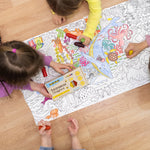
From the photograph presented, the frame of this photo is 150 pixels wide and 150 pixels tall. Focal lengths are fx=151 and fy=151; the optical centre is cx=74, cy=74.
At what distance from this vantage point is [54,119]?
2.07 ft

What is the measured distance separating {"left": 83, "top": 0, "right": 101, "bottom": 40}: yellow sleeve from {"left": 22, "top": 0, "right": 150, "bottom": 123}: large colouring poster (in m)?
0.03

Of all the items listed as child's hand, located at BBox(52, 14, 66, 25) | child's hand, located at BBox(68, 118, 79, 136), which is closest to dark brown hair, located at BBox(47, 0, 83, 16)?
child's hand, located at BBox(52, 14, 66, 25)

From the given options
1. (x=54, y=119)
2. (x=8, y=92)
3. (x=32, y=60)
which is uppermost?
(x=32, y=60)

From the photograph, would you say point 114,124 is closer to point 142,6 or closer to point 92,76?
point 92,76

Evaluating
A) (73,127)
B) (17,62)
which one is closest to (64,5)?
(17,62)

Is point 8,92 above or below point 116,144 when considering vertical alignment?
above

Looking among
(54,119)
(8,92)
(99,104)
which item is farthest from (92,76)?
(8,92)

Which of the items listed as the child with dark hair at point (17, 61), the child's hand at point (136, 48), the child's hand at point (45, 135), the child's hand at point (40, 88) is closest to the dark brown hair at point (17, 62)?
the child with dark hair at point (17, 61)

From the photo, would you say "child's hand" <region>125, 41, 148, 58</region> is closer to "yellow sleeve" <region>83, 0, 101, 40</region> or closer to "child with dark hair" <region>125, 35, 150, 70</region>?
"child with dark hair" <region>125, 35, 150, 70</region>

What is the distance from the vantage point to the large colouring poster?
0.62 meters

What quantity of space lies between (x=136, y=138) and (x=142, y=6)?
0.55 m

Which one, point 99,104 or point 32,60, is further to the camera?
point 99,104

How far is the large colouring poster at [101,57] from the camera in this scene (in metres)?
0.62

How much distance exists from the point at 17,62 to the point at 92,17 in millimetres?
355
